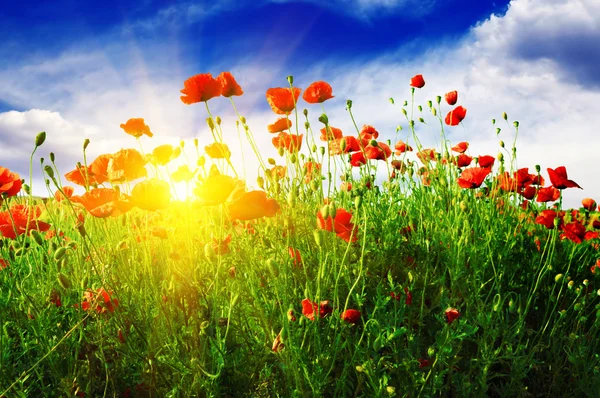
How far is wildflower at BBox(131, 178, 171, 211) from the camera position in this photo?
1.93m

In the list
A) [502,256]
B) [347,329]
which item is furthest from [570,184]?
[347,329]

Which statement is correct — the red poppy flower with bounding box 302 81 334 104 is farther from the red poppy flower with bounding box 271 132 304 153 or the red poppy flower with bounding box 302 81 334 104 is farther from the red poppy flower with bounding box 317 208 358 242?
the red poppy flower with bounding box 317 208 358 242

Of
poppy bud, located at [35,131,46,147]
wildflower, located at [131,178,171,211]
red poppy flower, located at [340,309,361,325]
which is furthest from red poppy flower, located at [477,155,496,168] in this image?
poppy bud, located at [35,131,46,147]

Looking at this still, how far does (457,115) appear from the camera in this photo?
3568 millimetres

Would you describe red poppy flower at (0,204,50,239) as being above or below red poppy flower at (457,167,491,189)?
above

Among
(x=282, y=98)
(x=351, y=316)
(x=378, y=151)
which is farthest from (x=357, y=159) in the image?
(x=351, y=316)

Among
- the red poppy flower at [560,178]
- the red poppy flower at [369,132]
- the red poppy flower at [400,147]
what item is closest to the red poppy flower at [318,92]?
the red poppy flower at [369,132]

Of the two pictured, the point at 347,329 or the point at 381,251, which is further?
the point at 381,251

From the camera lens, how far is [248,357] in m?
1.88

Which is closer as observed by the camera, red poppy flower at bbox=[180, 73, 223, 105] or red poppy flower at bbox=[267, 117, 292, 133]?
red poppy flower at bbox=[180, 73, 223, 105]

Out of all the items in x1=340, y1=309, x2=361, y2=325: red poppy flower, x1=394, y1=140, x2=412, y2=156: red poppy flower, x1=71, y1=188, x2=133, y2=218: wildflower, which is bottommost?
x1=340, y1=309, x2=361, y2=325: red poppy flower

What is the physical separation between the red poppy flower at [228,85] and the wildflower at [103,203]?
30.4 inches

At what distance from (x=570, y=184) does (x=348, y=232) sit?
2176 millimetres

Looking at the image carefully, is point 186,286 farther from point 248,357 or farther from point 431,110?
point 431,110
